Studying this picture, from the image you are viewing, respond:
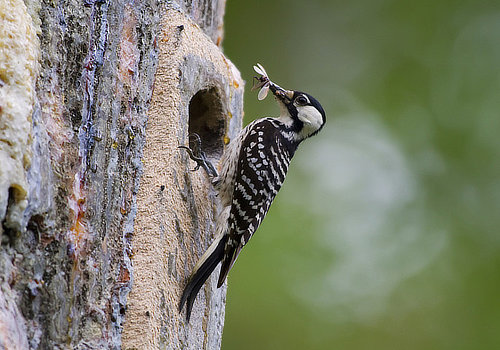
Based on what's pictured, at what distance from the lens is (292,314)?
566 cm

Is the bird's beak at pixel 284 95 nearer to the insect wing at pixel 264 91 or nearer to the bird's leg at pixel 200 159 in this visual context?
the insect wing at pixel 264 91

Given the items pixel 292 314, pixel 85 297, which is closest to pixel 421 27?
pixel 292 314

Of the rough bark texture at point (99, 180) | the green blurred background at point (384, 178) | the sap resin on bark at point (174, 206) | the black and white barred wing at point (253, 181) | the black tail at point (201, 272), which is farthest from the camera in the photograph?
the green blurred background at point (384, 178)

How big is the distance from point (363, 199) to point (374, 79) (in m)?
1.08

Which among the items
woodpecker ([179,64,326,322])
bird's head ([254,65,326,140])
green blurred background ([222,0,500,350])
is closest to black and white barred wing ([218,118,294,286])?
woodpecker ([179,64,326,322])

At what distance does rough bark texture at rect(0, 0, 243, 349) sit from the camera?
2014mm

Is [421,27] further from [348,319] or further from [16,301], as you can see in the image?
[16,301]

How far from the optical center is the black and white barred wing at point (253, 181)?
295 centimetres

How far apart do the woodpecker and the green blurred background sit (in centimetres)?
180

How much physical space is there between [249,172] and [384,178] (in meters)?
3.43

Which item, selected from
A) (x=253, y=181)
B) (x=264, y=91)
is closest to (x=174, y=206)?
(x=253, y=181)

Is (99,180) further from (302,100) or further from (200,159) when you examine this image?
(302,100)

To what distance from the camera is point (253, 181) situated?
10.6 ft

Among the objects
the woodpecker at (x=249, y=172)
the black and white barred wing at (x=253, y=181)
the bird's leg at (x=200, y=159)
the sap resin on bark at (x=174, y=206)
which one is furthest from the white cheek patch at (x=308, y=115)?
the bird's leg at (x=200, y=159)
